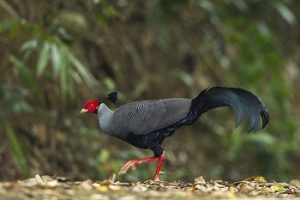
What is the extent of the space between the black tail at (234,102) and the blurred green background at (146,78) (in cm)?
240

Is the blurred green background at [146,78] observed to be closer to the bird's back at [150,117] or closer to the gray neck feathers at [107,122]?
the gray neck feathers at [107,122]

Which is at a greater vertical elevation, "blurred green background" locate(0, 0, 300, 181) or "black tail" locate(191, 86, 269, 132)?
"blurred green background" locate(0, 0, 300, 181)

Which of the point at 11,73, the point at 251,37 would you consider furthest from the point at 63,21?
the point at 251,37

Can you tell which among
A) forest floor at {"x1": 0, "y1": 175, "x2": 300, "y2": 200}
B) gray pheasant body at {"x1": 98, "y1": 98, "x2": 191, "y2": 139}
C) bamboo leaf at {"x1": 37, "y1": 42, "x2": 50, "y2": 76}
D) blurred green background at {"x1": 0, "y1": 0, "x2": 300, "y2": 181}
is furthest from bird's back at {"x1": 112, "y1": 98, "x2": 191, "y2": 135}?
blurred green background at {"x1": 0, "y1": 0, "x2": 300, "y2": 181}

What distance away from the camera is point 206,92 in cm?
526

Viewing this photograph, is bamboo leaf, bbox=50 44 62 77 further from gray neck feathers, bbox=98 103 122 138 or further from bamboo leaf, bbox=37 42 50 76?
gray neck feathers, bbox=98 103 122 138

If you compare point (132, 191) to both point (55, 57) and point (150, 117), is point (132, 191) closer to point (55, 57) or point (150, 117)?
point (150, 117)

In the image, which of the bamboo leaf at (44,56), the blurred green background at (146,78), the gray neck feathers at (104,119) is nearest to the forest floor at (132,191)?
the gray neck feathers at (104,119)

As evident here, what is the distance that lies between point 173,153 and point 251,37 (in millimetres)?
1948

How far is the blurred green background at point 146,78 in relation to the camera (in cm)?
820

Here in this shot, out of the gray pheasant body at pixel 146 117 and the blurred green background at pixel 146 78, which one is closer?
the gray pheasant body at pixel 146 117

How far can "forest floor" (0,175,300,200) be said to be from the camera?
4227 mm

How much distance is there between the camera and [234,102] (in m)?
5.24

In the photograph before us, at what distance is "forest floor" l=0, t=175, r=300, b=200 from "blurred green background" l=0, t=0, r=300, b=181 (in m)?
2.78
